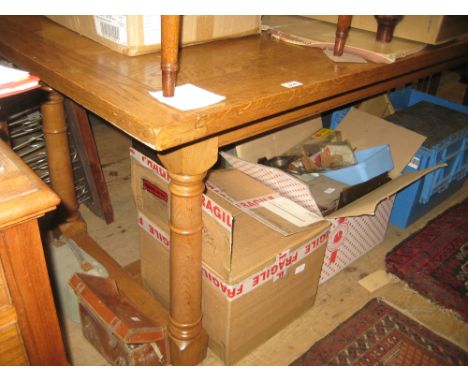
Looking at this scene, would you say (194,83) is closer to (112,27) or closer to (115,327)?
(112,27)

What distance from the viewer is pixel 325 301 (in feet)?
4.88

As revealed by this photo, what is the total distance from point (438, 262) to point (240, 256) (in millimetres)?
969

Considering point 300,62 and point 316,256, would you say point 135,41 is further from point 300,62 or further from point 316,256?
point 316,256

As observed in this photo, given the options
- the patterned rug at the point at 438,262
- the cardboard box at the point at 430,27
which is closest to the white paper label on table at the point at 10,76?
the cardboard box at the point at 430,27

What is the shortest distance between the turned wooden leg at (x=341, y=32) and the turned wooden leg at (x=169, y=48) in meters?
0.51

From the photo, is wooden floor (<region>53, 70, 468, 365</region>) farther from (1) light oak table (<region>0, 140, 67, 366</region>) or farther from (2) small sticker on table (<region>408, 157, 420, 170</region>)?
(1) light oak table (<region>0, 140, 67, 366</region>)

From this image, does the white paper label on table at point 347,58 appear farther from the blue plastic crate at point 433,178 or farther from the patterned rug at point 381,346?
the patterned rug at point 381,346

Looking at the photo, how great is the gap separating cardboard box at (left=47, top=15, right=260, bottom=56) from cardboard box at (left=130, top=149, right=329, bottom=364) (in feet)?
0.97

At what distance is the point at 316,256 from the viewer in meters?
1.31

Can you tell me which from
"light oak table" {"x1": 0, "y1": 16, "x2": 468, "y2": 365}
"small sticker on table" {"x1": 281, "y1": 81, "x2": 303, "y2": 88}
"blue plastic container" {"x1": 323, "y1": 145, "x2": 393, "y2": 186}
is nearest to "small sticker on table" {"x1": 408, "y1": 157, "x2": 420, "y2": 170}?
"blue plastic container" {"x1": 323, "y1": 145, "x2": 393, "y2": 186}

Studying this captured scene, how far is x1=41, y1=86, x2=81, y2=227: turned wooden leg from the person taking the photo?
55.4 inches

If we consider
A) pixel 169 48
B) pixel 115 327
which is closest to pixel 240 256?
pixel 115 327

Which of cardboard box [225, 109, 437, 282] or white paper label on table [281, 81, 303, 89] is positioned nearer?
white paper label on table [281, 81, 303, 89]
